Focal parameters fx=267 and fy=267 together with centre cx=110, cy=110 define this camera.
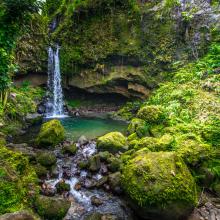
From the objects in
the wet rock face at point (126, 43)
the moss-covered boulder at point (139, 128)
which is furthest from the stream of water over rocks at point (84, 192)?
the wet rock face at point (126, 43)

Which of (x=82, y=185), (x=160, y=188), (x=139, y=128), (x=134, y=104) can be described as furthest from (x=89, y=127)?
(x=160, y=188)

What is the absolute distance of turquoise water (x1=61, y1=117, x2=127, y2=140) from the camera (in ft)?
37.7

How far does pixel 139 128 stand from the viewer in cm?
980

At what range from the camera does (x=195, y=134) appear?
317 inches

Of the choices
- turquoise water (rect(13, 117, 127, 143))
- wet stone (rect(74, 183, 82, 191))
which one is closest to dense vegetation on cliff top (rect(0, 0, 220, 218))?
turquoise water (rect(13, 117, 127, 143))

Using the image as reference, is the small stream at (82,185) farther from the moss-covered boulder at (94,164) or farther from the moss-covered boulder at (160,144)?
the moss-covered boulder at (160,144)

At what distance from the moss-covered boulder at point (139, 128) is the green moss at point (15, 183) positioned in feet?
14.0

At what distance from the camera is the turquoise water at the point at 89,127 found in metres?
11.5

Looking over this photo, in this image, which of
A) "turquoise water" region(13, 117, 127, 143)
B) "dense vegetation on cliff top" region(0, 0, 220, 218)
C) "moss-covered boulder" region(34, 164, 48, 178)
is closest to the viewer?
"dense vegetation on cliff top" region(0, 0, 220, 218)

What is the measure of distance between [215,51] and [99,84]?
22.9 feet

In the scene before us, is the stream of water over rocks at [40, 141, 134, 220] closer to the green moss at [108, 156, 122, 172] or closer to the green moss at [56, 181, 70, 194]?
the green moss at [56, 181, 70, 194]

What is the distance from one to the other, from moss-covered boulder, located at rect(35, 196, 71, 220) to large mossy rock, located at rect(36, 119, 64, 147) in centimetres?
390

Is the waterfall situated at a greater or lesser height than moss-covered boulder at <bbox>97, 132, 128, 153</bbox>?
greater

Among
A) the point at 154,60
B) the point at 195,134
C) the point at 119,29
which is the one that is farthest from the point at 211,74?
the point at 119,29
